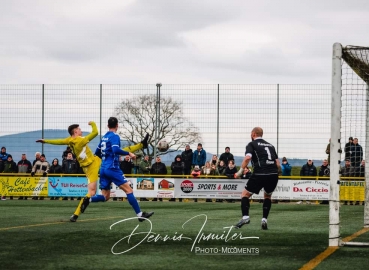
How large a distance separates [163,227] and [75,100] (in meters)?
18.7

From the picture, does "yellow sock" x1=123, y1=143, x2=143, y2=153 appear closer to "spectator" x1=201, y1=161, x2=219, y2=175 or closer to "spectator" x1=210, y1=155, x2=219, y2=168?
"spectator" x1=201, y1=161, x2=219, y2=175

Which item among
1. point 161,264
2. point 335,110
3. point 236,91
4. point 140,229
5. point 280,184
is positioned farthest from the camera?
point 236,91

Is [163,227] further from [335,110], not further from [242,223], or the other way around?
[335,110]

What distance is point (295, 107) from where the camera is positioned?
28094 mm

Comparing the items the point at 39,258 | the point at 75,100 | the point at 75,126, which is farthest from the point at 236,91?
the point at 39,258

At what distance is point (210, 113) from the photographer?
29.6 m

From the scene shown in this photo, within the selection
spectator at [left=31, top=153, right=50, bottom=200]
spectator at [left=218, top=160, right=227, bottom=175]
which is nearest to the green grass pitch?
spectator at [left=218, top=160, right=227, bottom=175]

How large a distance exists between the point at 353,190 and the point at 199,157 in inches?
246

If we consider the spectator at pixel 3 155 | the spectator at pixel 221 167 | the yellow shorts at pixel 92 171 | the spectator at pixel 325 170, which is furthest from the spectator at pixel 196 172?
the yellow shorts at pixel 92 171

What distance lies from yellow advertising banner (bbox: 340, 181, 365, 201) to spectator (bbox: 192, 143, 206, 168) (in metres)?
5.68

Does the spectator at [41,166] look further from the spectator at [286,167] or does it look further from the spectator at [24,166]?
the spectator at [286,167]

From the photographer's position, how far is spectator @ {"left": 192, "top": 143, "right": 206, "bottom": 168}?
28.6 m

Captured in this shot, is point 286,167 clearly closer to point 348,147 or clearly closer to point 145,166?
point 145,166

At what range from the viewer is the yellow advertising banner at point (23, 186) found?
2966cm
